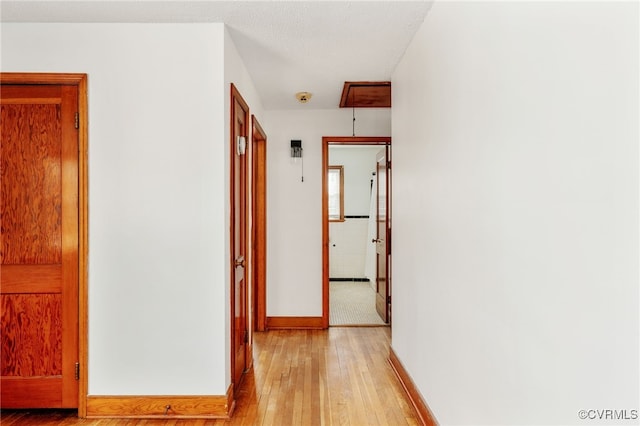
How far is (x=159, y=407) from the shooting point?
102 inches

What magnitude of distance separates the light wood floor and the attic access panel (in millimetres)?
2386

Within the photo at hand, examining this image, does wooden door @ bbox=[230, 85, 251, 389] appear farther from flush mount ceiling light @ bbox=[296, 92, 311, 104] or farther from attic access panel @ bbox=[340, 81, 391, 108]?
attic access panel @ bbox=[340, 81, 391, 108]

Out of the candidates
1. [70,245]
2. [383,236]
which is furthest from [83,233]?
[383,236]

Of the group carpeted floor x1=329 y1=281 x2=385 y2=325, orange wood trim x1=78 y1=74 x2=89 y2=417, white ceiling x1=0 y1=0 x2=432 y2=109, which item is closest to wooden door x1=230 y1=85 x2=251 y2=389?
white ceiling x1=0 y1=0 x2=432 y2=109

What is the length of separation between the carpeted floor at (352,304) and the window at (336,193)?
1236mm

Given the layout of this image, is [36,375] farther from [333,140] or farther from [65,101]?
[333,140]

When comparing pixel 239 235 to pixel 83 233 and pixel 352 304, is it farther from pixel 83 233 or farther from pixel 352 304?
pixel 352 304

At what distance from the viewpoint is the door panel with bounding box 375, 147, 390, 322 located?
466 centimetres

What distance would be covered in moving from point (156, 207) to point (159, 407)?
1203 millimetres

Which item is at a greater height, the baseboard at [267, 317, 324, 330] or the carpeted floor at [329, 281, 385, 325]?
the baseboard at [267, 317, 324, 330]

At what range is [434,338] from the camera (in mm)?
2342

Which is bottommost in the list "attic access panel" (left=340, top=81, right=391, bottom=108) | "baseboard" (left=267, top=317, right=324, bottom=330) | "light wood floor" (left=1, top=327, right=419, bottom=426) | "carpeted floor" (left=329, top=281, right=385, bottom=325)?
"carpeted floor" (left=329, top=281, right=385, bottom=325)

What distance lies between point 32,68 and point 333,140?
287cm

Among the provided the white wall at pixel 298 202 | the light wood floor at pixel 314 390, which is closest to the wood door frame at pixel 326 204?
the white wall at pixel 298 202
